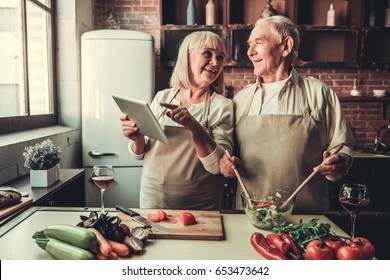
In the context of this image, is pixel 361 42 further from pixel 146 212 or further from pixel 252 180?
pixel 146 212

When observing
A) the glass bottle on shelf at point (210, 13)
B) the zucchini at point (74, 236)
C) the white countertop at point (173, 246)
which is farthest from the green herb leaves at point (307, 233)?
the glass bottle on shelf at point (210, 13)

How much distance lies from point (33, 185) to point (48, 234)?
81cm

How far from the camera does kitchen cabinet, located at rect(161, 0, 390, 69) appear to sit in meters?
3.36

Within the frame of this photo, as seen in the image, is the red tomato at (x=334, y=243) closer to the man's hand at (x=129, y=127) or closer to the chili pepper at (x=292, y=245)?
the chili pepper at (x=292, y=245)

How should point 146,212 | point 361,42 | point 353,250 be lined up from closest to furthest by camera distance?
point 353,250, point 146,212, point 361,42

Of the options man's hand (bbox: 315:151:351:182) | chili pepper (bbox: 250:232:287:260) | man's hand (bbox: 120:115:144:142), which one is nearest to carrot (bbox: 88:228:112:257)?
chili pepper (bbox: 250:232:287:260)

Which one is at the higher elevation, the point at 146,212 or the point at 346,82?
the point at 346,82

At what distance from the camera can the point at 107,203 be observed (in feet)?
10.0

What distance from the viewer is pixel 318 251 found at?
84cm

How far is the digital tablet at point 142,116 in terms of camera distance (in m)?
1.23

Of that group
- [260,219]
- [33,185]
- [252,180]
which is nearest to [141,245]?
[260,219]

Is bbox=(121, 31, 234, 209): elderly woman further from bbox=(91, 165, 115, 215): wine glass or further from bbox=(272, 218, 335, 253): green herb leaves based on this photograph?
bbox=(272, 218, 335, 253): green herb leaves

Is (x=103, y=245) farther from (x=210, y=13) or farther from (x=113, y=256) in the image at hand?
(x=210, y=13)
